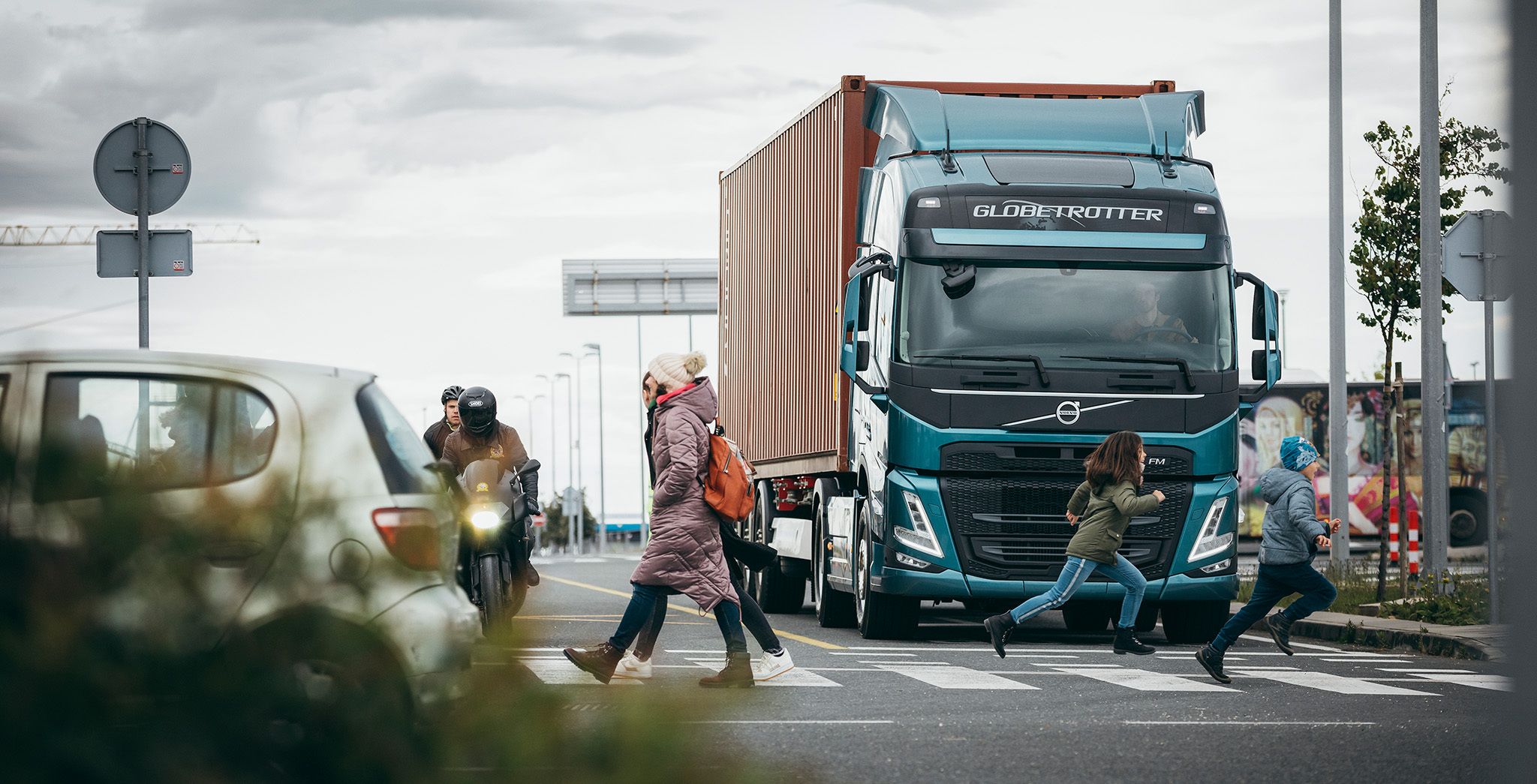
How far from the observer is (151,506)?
2.46 meters

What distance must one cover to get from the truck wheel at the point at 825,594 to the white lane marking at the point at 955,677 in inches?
150

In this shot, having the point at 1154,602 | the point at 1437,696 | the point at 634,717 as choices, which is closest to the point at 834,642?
the point at 1154,602

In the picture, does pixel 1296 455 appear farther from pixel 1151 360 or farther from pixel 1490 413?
pixel 1490 413

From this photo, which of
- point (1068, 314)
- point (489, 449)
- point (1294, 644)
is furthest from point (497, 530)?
point (1294, 644)

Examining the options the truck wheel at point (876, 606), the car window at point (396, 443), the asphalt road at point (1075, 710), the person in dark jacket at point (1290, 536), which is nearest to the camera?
the asphalt road at point (1075, 710)

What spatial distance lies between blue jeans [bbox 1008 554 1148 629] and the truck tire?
116 centimetres

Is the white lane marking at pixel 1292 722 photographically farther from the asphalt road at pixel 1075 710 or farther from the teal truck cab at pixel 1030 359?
the teal truck cab at pixel 1030 359

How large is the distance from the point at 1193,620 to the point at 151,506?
503 inches

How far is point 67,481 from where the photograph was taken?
245cm

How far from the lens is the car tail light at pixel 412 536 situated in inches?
112

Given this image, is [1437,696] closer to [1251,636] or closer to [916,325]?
[916,325]

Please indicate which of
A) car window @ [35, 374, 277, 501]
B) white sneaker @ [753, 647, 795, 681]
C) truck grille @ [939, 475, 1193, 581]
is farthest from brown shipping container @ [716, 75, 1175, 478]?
car window @ [35, 374, 277, 501]

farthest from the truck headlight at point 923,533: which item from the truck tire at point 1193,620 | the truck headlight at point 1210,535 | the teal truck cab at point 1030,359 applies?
the truck tire at point 1193,620

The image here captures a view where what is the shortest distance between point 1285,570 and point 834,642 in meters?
3.67
